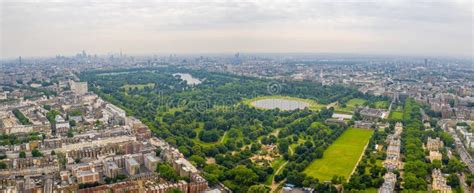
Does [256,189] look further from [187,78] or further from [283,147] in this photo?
[187,78]

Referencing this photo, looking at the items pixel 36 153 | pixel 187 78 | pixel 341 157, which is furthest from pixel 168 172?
pixel 187 78

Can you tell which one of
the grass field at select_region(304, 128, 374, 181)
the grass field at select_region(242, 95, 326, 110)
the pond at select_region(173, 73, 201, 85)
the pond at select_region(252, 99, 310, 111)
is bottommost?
the grass field at select_region(304, 128, 374, 181)

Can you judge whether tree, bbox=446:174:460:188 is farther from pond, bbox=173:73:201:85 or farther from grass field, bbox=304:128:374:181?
pond, bbox=173:73:201:85

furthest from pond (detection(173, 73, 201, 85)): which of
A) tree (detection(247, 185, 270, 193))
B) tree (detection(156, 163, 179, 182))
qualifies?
tree (detection(247, 185, 270, 193))

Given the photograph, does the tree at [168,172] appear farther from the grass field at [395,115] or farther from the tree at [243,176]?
the grass field at [395,115]

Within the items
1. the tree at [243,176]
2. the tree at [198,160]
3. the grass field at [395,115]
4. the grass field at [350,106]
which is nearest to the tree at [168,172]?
the tree at [198,160]

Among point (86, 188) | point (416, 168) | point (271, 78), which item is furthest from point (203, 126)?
point (271, 78)
